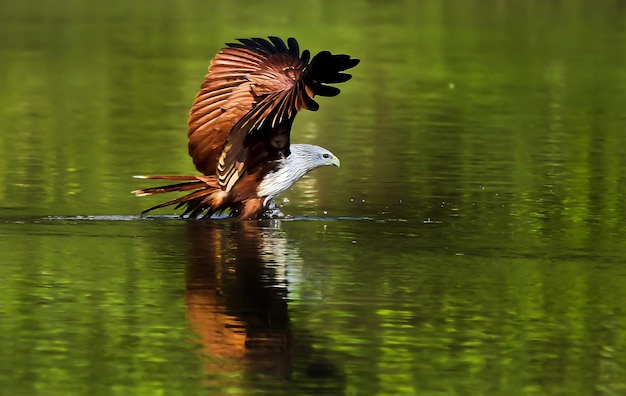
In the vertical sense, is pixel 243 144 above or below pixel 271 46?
below

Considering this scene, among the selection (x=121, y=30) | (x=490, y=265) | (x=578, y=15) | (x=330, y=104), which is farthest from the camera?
(x=578, y=15)

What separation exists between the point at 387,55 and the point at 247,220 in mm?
15864

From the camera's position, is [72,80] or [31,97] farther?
[72,80]

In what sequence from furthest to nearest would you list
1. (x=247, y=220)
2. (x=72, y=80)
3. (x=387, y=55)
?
(x=387, y=55) → (x=72, y=80) → (x=247, y=220)

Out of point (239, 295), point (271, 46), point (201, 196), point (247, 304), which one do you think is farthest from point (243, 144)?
point (247, 304)

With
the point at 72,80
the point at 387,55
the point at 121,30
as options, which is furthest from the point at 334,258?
the point at 121,30

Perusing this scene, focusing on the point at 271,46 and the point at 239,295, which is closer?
Answer: the point at 239,295

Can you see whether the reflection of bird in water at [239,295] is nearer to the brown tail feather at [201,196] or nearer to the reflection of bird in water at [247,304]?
the reflection of bird in water at [247,304]

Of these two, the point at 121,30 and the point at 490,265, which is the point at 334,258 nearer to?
the point at 490,265

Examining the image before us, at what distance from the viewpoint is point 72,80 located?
2211cm

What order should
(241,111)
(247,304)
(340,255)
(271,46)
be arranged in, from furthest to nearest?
(271,46), (241,111), (340,255), (247,304)

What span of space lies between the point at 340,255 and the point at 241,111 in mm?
1645

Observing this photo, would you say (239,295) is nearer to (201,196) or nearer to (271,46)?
(201,196)

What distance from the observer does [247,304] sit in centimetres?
874
